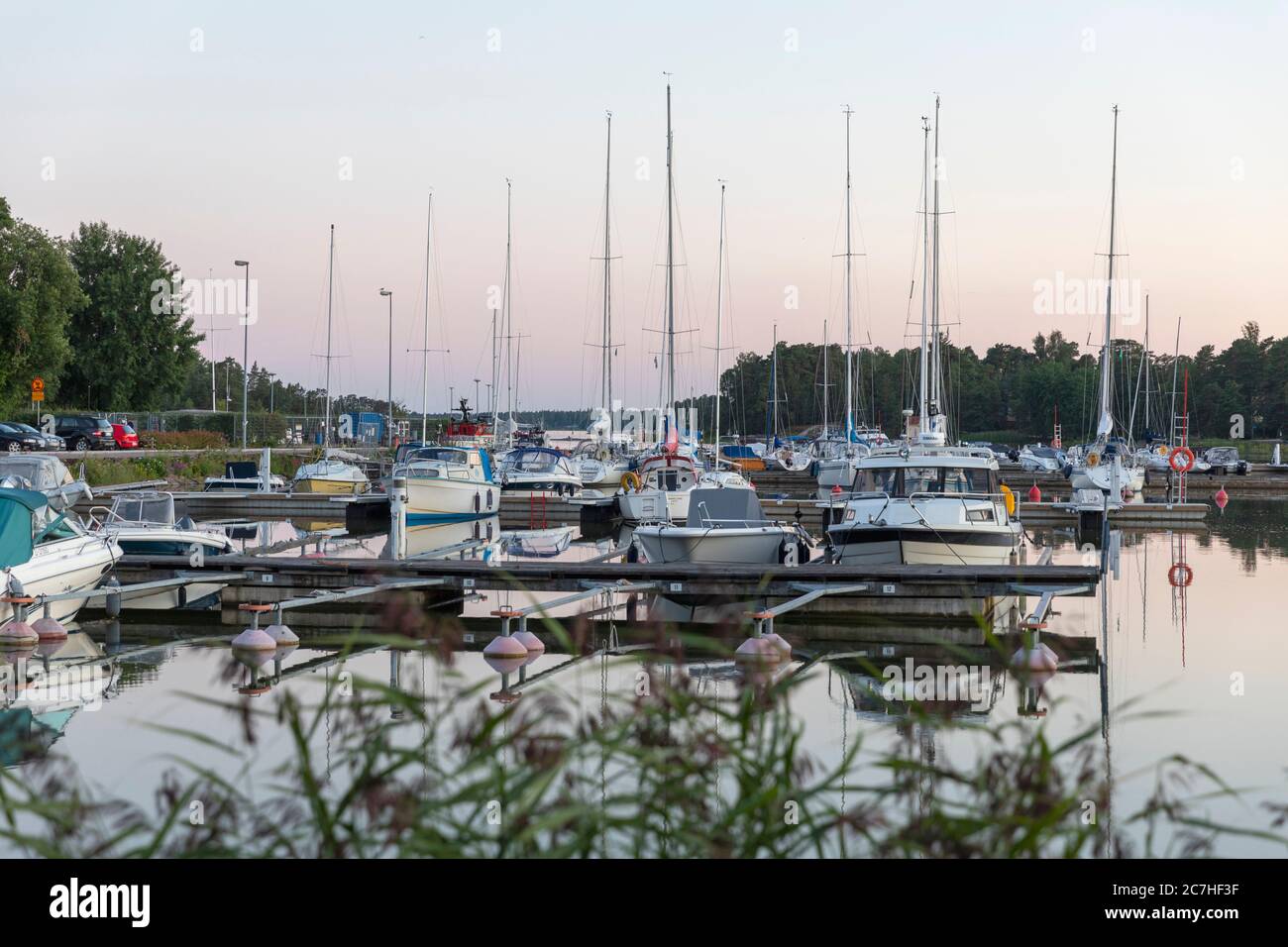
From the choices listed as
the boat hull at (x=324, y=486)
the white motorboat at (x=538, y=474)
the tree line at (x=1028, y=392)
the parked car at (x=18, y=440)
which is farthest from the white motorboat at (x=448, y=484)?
the tree line at (x=1028, y=392)

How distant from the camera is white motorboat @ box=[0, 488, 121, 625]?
62.2ft

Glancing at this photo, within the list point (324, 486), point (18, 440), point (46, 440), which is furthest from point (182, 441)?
point (324, 486)

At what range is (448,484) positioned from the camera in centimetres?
3722

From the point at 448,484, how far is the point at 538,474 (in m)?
9.66


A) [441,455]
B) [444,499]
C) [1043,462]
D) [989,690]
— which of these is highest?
[441,455]

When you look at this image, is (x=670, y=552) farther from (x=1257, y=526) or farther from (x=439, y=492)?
(x=1257, y=526)

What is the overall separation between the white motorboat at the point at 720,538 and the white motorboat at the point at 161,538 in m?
7.28

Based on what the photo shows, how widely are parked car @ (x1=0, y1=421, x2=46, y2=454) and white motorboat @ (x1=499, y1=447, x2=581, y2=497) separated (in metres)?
16.4

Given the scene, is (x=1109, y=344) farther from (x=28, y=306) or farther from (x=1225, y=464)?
(x=28, y=306)

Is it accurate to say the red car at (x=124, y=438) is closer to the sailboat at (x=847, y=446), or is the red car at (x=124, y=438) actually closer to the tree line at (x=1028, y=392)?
the sailboat at (x=847, y=446)

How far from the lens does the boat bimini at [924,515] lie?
22.0m

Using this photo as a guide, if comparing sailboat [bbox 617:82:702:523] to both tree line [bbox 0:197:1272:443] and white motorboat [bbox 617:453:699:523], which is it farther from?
tree line [bbox 0:197:1272:443]
